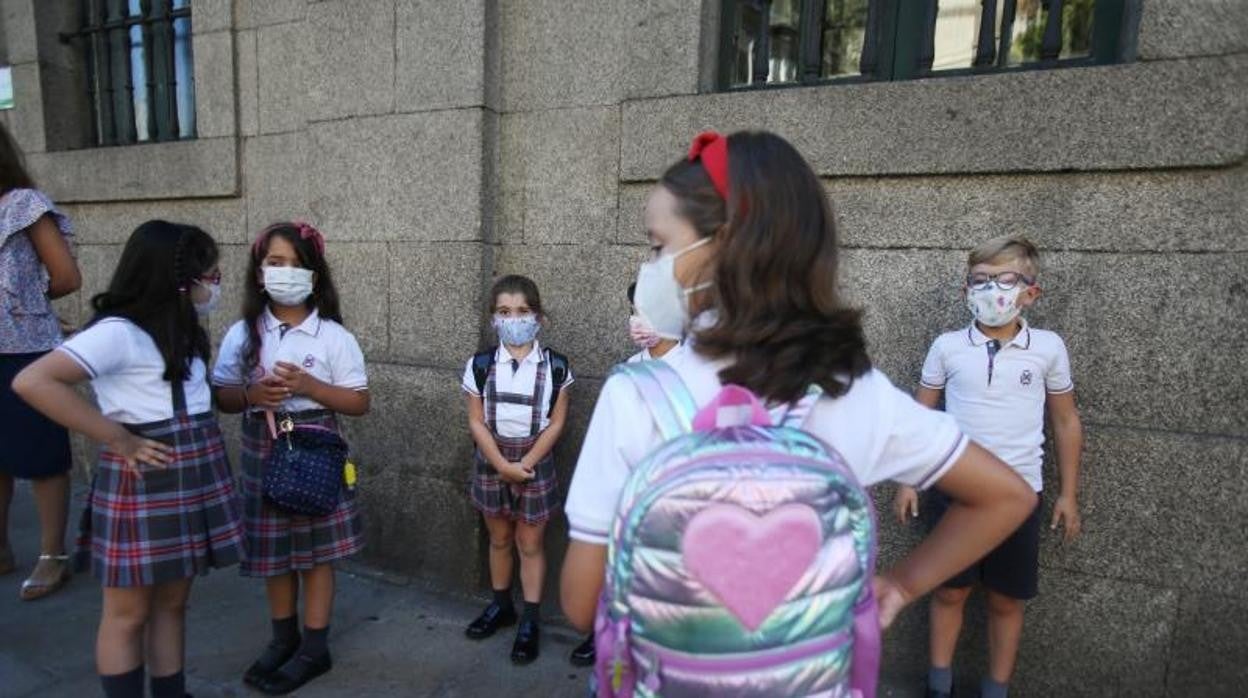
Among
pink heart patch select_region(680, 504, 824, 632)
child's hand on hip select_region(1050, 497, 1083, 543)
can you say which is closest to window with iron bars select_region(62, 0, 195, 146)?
pink heart patch select_region(680, 504, 824, 632)

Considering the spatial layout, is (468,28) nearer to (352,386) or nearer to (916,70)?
(352,386)

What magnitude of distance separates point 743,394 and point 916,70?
2604 millimetres

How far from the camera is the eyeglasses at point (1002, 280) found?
249 centimetres

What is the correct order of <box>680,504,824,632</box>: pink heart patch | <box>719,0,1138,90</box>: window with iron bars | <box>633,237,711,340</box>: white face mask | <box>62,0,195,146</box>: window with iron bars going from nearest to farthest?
<box>680,504,824,632</box>: pink heart patch
<box>633,237,711,340</box>: white face mask
<box>719,0,1138,90</box>: window with iron bars
<box>62,0,195,146</box>: window with iron bars

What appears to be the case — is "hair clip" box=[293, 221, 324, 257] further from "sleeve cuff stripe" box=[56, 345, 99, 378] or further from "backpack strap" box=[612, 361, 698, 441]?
"backpack strap" box=[612, 361, 698, 441]

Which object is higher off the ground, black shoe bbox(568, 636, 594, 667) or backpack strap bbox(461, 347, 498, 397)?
backpack strap bbox(461, 347, 498, 397)

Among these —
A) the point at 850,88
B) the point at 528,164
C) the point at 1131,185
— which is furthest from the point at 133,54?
the point at 1131,185

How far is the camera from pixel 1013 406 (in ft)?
8.27

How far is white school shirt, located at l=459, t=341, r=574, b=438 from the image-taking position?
10.3 ft

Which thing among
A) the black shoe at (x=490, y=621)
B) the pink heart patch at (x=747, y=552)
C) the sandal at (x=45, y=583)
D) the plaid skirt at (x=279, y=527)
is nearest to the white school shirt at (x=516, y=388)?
the plaid skirt at (x=279, y=527)

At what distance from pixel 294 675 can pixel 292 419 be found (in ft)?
3.59

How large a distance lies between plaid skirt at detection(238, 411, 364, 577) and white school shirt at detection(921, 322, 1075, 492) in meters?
2.45

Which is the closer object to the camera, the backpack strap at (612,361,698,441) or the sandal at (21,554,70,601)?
the backpack strap at (612,361,698,441)

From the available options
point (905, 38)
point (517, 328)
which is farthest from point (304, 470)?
point (905, 38)
